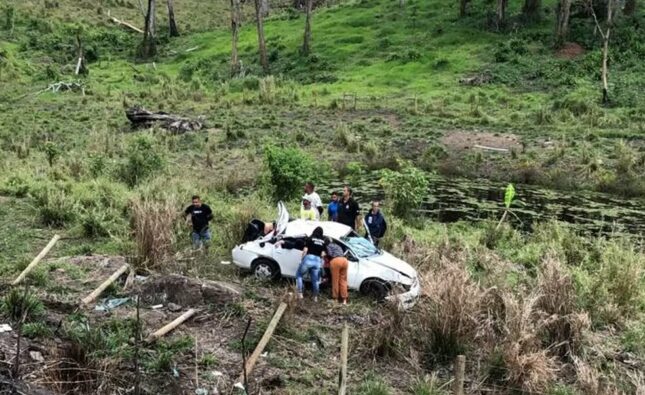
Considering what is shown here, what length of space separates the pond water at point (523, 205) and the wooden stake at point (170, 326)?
10.9 meters

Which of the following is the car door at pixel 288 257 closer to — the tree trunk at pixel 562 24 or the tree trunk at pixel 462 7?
the tree trunk at pixel 562 24

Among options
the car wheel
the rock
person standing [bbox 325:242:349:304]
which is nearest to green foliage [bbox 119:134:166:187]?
person standing [bbox 325:242:349:304]

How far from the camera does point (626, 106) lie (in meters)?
32.5

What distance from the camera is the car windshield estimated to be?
13.8 m

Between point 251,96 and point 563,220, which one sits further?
point 251,96

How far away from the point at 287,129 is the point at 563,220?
529 inches

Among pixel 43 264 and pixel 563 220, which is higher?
pixel 43 264

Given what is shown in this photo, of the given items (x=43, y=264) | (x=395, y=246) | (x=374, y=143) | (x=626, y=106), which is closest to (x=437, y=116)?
(x=374, y=143)

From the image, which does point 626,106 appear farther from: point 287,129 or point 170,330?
point 170,330

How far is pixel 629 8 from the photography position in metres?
44.7

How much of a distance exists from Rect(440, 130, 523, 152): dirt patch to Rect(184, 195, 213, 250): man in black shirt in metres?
15.6

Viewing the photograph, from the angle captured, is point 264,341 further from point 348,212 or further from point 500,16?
point 500,16

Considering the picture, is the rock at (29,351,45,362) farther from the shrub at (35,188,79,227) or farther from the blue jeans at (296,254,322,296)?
the shrub at (35,188,79,227)

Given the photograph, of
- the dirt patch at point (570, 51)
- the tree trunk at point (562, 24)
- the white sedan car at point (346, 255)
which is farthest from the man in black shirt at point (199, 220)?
the tree trunk at point (562, 24)
